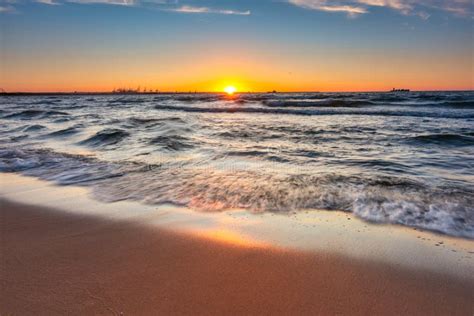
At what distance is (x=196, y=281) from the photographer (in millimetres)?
2449

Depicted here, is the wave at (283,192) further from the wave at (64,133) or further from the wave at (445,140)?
the wave at (64,133)

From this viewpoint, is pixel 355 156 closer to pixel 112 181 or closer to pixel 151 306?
pixel 112 181

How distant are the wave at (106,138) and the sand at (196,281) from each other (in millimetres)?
6471

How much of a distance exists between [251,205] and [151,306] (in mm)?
2159

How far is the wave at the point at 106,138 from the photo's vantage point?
9477 mm

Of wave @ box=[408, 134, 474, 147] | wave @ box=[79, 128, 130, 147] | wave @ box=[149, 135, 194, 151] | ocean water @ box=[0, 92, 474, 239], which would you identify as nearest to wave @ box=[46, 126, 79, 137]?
ocean water @ box=[0, 92, 474, 239]

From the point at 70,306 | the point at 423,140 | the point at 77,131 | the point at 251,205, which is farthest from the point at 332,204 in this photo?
the point at 77,131

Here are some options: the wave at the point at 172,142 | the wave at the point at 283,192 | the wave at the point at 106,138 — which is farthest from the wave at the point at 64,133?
the wave at the point at 283,192

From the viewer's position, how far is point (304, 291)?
92.0 inches

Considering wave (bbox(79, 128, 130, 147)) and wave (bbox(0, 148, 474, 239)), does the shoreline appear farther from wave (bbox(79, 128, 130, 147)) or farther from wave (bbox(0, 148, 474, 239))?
wave (bbox(79, 128, 130, 147))

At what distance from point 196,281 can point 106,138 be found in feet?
28.2

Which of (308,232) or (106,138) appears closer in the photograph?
(308,232)

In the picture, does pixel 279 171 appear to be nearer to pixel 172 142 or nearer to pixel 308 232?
pixel 308 232

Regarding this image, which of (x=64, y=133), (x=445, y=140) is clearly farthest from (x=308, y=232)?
(x=64, y=133)
